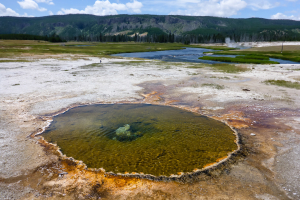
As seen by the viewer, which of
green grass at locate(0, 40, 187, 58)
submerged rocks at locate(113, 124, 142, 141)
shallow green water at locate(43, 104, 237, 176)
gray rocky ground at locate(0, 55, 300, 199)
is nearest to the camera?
gray rocky ground at locate(0, 55, 300, 199)

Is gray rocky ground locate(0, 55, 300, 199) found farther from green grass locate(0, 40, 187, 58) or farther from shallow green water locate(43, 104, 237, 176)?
green grass locate(0, 40, 187, 58)

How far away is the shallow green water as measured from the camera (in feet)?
28.6

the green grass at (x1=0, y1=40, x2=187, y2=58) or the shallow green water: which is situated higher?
the green grass at (x1=0, y1=40, x2=187, y2=58)

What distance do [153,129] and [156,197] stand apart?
5.76 m

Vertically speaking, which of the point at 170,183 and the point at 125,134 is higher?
the point at 125,134

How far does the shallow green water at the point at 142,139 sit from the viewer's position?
8719mm

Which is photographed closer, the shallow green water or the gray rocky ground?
the gray rocky ground

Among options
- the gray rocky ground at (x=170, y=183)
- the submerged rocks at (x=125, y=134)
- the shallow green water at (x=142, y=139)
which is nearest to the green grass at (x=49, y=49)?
the gray rocky ground at (x=170, y=183)

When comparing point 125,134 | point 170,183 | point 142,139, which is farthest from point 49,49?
point 170,183

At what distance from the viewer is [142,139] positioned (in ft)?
35.7

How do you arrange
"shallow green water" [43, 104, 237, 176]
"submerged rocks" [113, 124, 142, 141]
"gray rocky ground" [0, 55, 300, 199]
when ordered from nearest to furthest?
"gray rocky ground" [0, 55, 300, 199], "shallow green water" [43, 104, 237, 176], "submerged rocks" [113, 124, 142, 141]

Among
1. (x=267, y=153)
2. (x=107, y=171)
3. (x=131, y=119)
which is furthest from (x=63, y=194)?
(x=267, y=153)

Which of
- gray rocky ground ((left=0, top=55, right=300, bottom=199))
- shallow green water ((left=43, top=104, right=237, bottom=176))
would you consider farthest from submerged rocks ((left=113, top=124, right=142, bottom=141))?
gray rocky ground ((left=0, top=55, right=300, bottom=199))

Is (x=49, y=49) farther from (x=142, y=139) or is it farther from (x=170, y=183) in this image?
(x=170, y=183)
